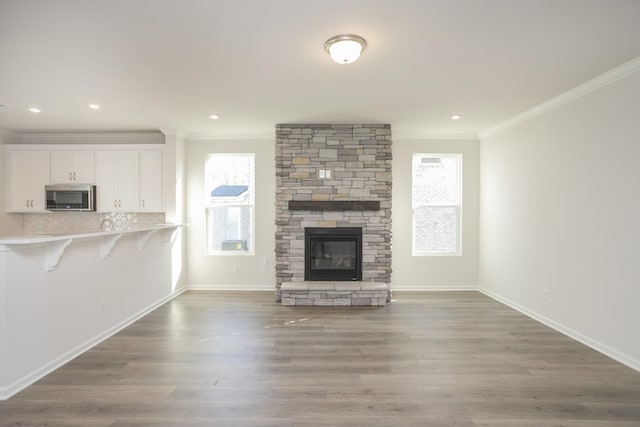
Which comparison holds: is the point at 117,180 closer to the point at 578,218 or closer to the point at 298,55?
the point at 298,55

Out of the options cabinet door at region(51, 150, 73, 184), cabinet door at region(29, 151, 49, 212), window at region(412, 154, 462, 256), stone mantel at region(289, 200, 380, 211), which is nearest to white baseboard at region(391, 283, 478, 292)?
window at region(412, 154, 462, 256)

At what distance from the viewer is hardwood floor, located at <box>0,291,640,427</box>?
2041 mm

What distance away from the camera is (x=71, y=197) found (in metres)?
4.74

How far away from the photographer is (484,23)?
6.79 ft

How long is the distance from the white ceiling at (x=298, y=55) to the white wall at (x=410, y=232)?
1.09m

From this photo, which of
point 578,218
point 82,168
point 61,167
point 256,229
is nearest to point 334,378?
point 578,218

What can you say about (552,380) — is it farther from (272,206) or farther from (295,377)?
(272,206)

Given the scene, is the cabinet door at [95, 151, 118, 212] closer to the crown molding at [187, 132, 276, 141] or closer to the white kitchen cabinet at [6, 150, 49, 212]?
the white kitchen cabinet at [6, 150, 49, 212]

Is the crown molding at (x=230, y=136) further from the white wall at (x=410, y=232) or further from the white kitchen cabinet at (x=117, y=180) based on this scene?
the white wall at (x=410, y=232)

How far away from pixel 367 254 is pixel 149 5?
369cm

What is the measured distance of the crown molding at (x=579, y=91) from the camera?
105 inches

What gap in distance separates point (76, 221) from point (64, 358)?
124 inches

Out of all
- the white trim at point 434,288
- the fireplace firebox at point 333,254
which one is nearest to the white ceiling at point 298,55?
the fireplace firebox at point 333,254

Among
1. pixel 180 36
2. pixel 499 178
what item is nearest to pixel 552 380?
pixel 499 178
